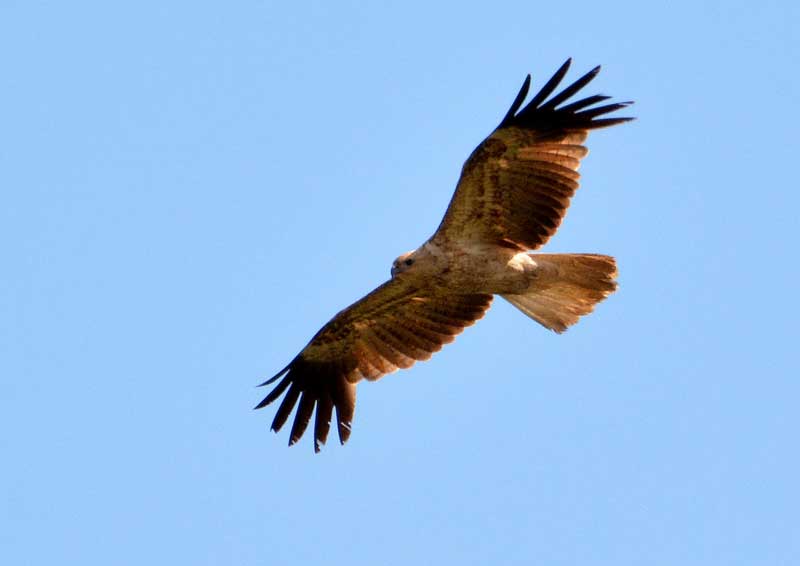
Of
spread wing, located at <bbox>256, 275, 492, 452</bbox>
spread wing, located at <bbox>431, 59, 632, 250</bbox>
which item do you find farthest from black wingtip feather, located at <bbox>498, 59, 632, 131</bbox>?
spread wing, located at <bbox>256, 275, 492, 452</bbox>

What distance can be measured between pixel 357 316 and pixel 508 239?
1.82m

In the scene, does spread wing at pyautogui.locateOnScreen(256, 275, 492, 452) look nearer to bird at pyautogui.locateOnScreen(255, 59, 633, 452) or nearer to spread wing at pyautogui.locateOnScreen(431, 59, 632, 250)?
bird at pyautogui.locateOnScreen(255, 59, 633, 452)

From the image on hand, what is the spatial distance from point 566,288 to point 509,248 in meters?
0.62

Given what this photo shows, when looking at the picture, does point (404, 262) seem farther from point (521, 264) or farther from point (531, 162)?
point (531, 162)

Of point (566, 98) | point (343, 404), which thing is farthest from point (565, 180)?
point (343, 404)

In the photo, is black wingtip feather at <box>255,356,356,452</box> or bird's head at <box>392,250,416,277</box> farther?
black wingtip feather at <box>255,356,356,452</box>

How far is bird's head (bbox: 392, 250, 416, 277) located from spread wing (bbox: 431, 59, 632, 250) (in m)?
0.37

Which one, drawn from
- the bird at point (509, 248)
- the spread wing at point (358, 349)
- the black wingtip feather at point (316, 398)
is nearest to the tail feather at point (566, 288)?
the bird at point (509, 248)

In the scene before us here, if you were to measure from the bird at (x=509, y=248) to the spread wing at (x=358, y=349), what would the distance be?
2 cm

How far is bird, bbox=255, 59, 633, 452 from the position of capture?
1253 cm

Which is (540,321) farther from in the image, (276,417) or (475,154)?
(276,417)

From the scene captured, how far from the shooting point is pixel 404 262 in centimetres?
1286

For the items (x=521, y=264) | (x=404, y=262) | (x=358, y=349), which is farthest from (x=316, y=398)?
(x=521, y=264)

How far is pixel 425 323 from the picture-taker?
13.9 metres
